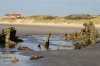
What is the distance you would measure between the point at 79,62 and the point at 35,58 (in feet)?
17.3

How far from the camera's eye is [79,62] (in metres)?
30.9

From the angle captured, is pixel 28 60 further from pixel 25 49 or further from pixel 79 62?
pixel 25 49

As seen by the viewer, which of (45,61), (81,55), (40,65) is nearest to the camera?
(40,65)

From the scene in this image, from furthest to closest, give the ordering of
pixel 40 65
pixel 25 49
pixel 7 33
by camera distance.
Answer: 1. pixel 7 33
2. pixel 25 49
3. pixel 40 65

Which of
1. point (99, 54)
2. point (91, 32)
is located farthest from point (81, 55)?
Answer: point (91, 32)

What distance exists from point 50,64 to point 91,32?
25589 mm

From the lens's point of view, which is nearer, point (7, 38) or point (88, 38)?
point (88, 38)

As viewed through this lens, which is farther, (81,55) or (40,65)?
(81,55)

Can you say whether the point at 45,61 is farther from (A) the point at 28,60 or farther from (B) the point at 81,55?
(B) the point at 81,55

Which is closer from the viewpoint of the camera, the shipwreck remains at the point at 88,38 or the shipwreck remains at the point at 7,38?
the shipwreck remains at the point at 88,38

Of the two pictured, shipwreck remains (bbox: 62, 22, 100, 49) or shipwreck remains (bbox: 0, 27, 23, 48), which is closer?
shipwreck remains (bbox: 62, 22, 100, 49)

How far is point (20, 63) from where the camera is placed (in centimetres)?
3169

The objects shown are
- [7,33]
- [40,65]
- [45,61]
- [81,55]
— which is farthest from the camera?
[7,33]

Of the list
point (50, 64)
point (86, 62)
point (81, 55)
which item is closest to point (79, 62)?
point (86, 62)
